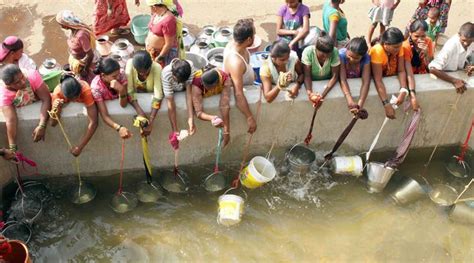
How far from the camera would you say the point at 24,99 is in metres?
4.30

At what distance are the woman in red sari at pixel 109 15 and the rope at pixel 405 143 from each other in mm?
3924

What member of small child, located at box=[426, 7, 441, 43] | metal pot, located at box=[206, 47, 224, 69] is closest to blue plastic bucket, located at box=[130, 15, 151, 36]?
metal pot, located at box=[206, 47, 224, 69]

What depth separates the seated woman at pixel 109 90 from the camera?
4.23 meters

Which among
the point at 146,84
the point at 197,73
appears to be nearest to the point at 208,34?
the point at 197,73

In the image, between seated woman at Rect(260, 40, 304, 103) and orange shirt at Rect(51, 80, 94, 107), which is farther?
seated woman at Rect(260, 40, 304, 103)

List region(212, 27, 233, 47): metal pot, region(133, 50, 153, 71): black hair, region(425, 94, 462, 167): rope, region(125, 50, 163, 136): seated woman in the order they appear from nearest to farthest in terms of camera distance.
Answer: region(133, 50, 153, 71): black hair < region(125, 50, 163, 136): seated woman < region(425, 94, 462, 167): rope < region(212, 27, 233, 47): metal pot

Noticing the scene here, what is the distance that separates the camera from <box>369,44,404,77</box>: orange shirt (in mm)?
4863

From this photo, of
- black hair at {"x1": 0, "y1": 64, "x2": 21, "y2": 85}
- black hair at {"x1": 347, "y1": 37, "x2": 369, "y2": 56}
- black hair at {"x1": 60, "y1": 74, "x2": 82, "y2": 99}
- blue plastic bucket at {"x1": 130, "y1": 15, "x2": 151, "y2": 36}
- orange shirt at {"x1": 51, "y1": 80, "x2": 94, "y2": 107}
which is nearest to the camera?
black hair at {"x1": 0, "y1": 64, "x2": 21, "y2": 85}

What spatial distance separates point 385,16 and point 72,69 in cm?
392

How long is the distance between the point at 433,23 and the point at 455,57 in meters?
1.13

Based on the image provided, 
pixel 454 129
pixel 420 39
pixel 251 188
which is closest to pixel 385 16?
pixel 420 39

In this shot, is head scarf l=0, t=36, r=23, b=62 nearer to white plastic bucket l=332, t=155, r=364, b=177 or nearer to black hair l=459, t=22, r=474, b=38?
white plastic bucket l=332, t=155, r=364, b=177

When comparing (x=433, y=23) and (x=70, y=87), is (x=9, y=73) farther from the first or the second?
(x=433, y=23)

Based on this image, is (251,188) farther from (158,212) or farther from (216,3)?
(216,3)
